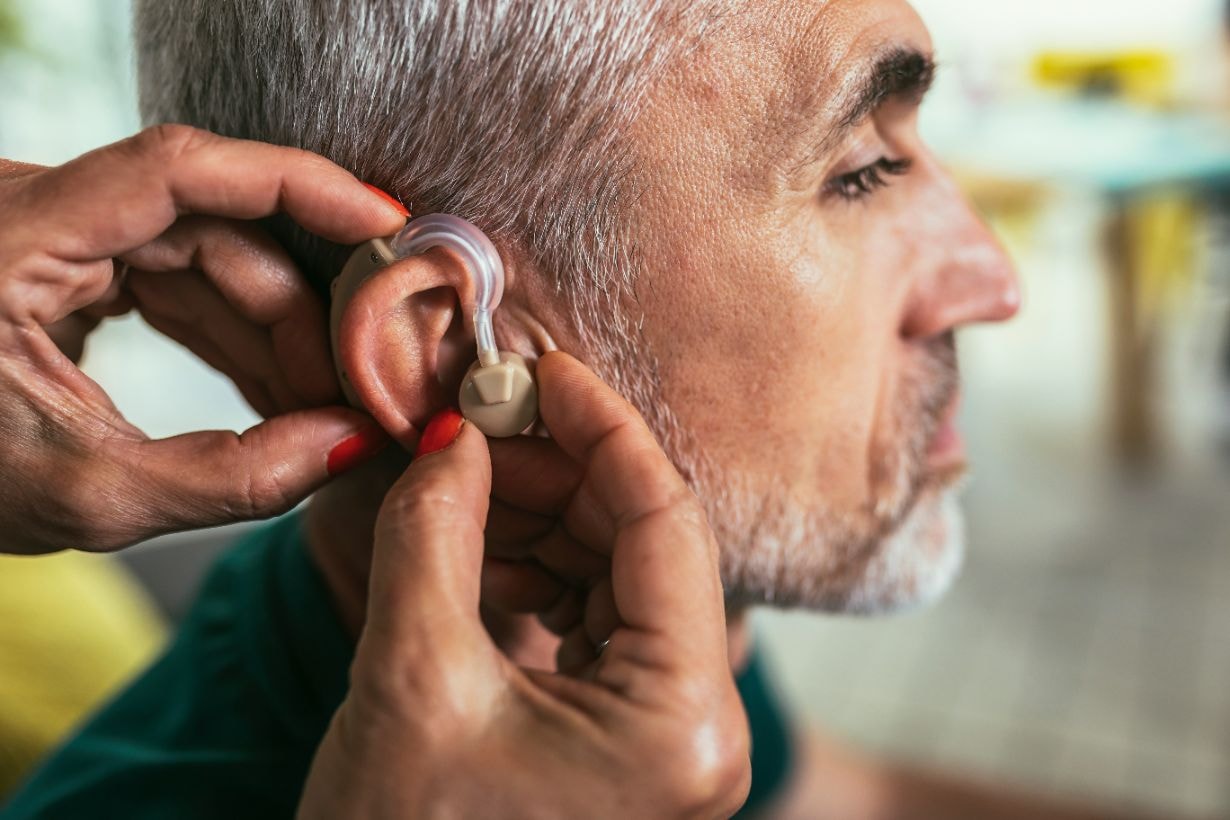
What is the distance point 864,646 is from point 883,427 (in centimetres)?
192

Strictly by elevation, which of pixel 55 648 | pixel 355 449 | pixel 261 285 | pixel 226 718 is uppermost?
pixel 261 285

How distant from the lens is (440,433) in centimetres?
71

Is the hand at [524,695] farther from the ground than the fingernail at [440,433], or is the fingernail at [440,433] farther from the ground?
the fingernail at [440,433]

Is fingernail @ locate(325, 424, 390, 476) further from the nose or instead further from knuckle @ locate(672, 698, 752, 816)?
the nose

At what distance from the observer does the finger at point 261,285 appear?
734mm

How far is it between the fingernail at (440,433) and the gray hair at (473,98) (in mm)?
152

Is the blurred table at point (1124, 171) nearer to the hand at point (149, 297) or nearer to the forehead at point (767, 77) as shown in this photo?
the forehead at point (767, 77)

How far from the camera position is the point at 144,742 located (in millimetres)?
969

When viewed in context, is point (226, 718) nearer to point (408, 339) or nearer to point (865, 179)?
→ point (408, 339)

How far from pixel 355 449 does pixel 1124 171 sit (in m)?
3.18

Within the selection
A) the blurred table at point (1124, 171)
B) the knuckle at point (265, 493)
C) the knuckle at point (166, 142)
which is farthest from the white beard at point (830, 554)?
the blurred table at point (1124, 171)

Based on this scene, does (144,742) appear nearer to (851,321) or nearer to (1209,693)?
(851,321)

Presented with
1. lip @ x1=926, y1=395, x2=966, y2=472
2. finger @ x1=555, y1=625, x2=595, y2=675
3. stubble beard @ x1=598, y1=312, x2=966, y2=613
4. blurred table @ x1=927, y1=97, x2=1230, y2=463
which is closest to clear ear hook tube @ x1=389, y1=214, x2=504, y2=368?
stubble beard @ x1=598, y1=312, x2=966, y2=613

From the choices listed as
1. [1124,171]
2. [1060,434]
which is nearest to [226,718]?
[1124,171]
